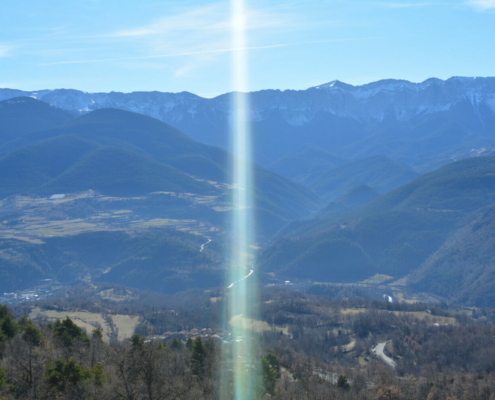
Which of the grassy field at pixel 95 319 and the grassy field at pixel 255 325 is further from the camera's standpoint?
the grassy field at pixel 255 325

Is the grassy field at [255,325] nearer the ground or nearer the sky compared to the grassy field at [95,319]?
nearer the ground

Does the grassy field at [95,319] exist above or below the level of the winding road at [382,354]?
above

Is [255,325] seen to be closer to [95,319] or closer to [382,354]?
[382,354]

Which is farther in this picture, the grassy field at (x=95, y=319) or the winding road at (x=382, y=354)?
the grassy field at (x=95, y=319)

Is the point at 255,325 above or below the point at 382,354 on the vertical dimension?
above

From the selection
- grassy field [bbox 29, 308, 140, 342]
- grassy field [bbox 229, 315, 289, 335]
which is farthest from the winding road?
grassy field [bbox 29, 308, 140, 342]

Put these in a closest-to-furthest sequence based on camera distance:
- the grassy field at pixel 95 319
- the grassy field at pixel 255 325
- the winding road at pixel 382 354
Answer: the winding road at pixel 382 354 < the grassy field at pixel 95 319 < the grassy field at pixel 255 325

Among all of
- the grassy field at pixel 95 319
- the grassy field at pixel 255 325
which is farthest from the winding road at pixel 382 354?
the grassy field at pixel 95 319

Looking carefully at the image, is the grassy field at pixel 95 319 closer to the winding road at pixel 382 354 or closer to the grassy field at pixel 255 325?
the grassy field at pixel 255 325

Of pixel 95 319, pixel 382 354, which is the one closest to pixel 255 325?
pixel 382 354

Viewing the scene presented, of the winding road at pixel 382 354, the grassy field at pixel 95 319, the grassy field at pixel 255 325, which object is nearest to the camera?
the winding road at pixel 382 354

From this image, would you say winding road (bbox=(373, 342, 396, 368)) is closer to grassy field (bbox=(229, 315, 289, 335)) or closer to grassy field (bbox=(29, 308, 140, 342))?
grassy field (bbox=(229, 315, 289, 335))

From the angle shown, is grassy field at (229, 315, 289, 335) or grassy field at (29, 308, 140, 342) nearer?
grassy field at (29, 308, 140, 342)

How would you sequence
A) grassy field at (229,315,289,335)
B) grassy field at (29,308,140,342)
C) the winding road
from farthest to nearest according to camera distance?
grassy field at (229,315,289,335) → grassy field at (29,308,140,342) → the winding road
